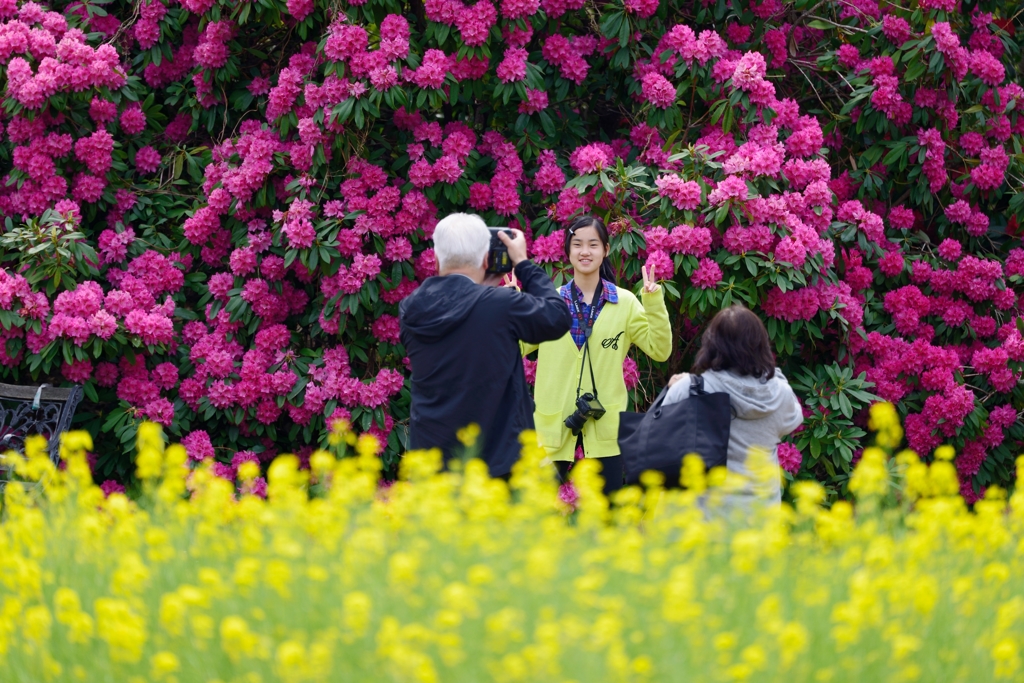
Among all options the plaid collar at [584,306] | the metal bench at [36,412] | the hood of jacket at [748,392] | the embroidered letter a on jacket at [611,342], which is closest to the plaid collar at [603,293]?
the plaid collar at [584,306]

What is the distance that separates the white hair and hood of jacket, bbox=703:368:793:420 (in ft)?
2.53

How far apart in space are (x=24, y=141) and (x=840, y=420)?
13.5 ft

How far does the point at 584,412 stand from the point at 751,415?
2.36 ft

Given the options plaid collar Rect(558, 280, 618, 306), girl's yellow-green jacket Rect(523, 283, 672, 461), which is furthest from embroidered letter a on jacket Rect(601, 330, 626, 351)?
plaid collar Rect(558, 280, 618, 306)

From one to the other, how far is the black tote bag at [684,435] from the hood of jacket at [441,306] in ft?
2.15

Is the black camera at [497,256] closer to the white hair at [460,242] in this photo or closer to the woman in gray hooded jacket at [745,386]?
the white hair at [460,242]

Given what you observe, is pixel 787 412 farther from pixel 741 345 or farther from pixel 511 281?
pixel 511 281

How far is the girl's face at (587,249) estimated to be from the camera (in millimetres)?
3879

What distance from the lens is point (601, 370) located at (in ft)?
12.6

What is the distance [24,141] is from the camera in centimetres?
529

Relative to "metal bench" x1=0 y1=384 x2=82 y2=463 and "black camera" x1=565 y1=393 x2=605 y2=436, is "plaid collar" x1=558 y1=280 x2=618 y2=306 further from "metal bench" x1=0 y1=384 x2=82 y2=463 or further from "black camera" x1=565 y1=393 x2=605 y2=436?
"metal bench" x1=0 y1=384 x2=82 y2=463

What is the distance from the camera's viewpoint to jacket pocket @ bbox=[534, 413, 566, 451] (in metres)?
3.80

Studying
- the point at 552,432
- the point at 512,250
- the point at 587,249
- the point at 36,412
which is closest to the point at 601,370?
the point at 552,432

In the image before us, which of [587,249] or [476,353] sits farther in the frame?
[587,249]
